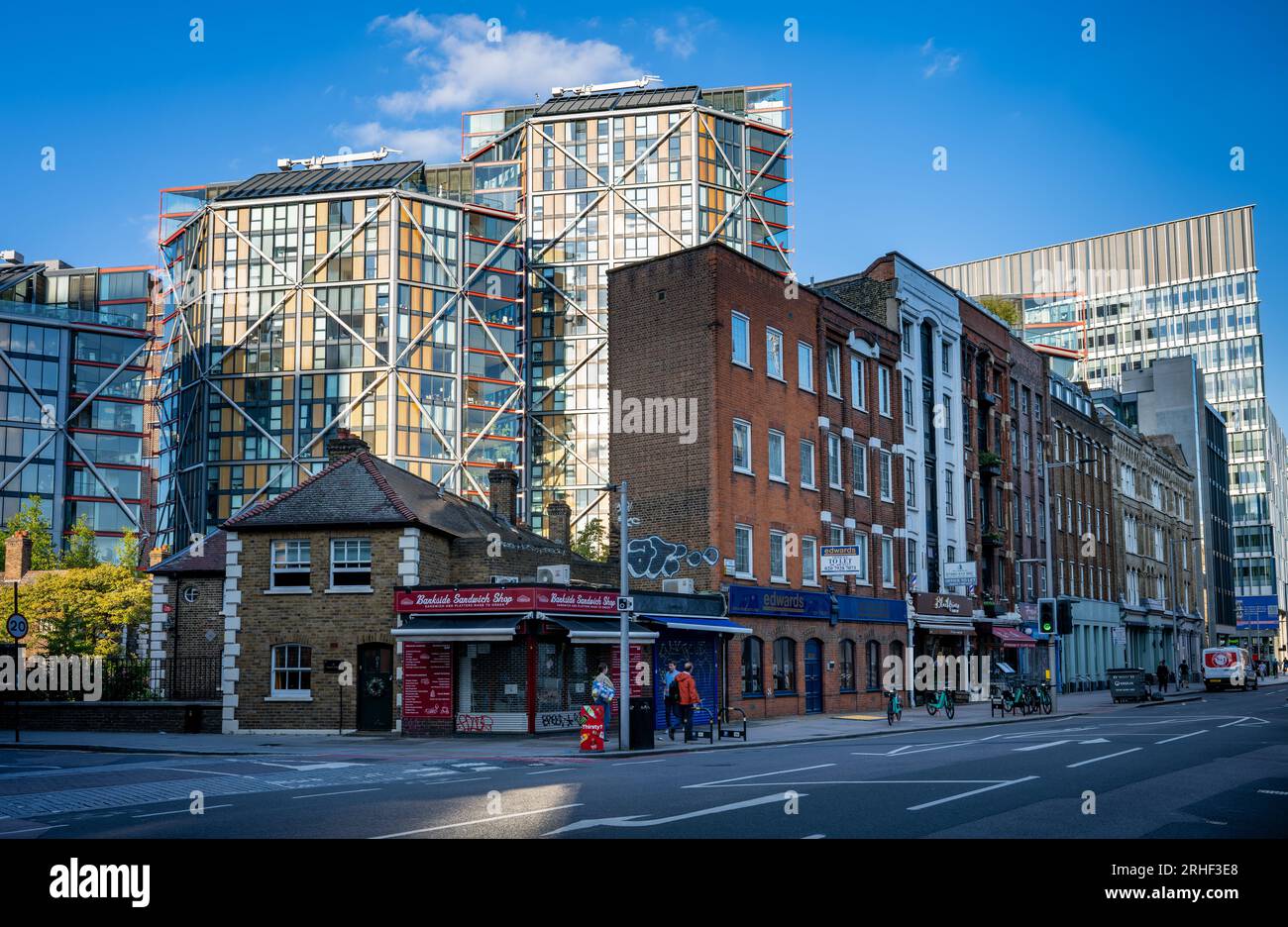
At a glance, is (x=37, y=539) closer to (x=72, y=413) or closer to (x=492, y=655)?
(x=72, y=413)

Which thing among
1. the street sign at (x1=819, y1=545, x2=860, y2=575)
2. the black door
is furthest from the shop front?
the street sign at (x1=819, y1=545, x2=860, y2=575)

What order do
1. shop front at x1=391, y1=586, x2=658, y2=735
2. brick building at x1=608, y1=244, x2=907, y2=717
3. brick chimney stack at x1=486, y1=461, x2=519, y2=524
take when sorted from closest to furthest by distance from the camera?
1. shop front at x1=391, y1=586, x2=658, y2=735
2. brick building at x1=608, y1=244, x2=907, y2=717
3. brick chimney stack at x1=486, y1=461, x2=519, y2=524

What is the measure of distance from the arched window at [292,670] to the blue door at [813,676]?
58.3 ft

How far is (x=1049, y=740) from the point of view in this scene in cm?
2616

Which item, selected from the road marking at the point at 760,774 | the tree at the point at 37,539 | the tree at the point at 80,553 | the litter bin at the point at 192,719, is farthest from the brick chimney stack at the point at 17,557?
the road marking at the point at 760,774

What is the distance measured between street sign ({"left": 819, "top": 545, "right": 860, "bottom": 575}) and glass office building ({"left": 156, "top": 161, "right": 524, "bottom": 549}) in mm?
67126

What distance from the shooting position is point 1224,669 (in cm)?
6662

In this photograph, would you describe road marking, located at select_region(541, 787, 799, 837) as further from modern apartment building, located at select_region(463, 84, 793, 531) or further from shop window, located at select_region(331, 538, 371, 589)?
modern apartment building, located at select_region(463, 84, 793, 531)

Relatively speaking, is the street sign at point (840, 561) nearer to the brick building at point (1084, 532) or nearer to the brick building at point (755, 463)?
the brick building at point (755, 463)

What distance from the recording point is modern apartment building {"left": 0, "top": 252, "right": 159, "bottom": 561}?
119 m

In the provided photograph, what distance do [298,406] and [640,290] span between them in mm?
70620

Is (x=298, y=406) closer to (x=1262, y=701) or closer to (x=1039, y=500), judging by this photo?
(x=1039, y=500)
